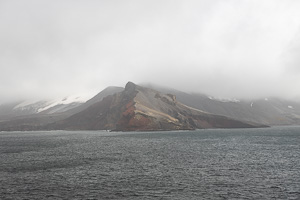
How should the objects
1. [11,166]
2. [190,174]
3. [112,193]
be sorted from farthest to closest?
[11,166] < [190,174] < [112,193]

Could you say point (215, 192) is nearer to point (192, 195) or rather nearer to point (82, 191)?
point (192, 195)

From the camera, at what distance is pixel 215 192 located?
43.5 m

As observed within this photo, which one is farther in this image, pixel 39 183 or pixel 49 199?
pixel 39 183

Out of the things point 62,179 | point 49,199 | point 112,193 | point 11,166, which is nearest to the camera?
point 49,199

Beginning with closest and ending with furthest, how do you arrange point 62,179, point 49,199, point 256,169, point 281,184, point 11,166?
point 49,199
point 281,184
point 62,179
point 256,169
point 11,166

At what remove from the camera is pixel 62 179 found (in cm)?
5356

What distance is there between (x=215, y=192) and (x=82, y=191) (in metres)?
21.8

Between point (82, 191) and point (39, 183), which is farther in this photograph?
point (39, 183)

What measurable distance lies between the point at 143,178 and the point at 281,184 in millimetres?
25627

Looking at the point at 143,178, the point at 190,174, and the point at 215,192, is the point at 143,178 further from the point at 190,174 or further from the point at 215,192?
the point at 215,192

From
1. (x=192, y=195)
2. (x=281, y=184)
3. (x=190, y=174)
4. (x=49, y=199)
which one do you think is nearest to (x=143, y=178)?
(x=190, y=174)

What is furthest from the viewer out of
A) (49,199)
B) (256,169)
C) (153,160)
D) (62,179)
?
→ (153,160)

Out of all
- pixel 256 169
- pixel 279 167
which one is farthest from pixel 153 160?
pixel 279 167

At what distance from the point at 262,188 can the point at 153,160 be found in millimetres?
37011
